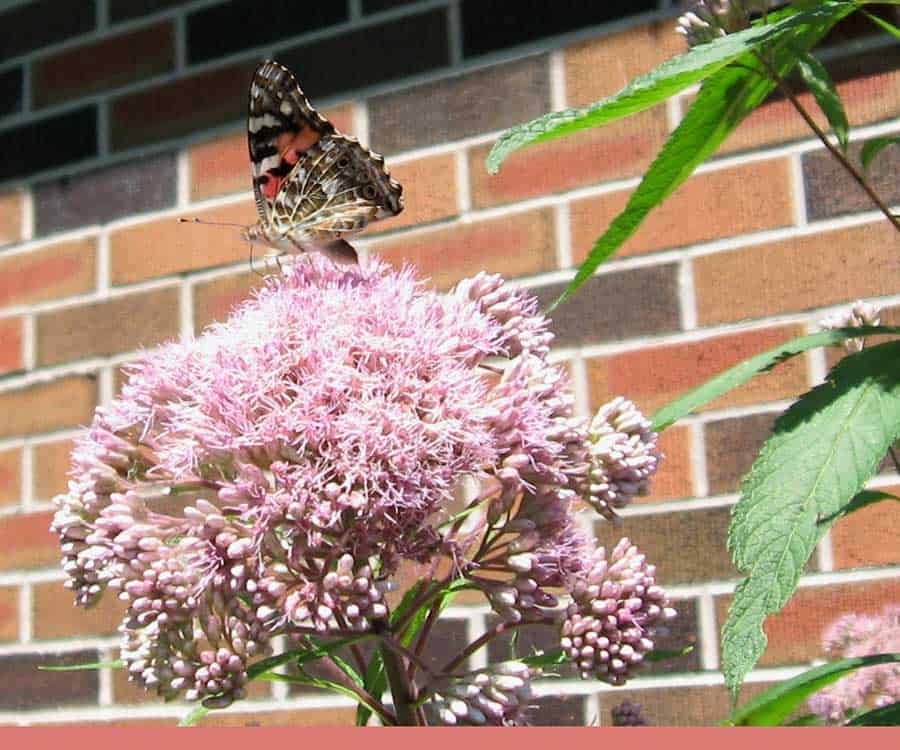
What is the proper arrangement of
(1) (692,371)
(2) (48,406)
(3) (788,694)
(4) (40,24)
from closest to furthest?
1. (3) (788,694)
2. (1) (692,371)
3. (2) (48,406)
4. (4) (40,24)

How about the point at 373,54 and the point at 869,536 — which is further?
the point at 373,54

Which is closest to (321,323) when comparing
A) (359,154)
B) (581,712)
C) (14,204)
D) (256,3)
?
(359,154)

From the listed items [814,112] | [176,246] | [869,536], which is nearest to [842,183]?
[814,112]

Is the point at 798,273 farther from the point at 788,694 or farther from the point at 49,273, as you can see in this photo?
the point at 49,273

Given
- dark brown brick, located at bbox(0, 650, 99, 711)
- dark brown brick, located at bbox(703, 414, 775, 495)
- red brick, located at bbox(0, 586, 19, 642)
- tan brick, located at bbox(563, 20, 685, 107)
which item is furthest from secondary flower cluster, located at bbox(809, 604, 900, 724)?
red brick, located at bbox(0, 586, 19, 642)

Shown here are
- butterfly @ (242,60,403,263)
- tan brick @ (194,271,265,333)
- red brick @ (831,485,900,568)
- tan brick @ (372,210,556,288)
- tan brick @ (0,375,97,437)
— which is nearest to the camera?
butterfly @ (242,60,403,263)

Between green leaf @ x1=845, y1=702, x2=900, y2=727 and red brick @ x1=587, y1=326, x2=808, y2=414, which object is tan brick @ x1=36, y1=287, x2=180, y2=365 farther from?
green leaf @ x1=845, y1=702, x2=900, y2=727
